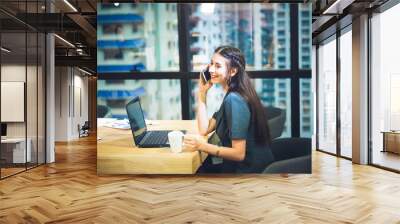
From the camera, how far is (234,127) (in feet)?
20.1

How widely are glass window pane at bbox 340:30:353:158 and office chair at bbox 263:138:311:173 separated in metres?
2.84

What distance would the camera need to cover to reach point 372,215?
399 centimetres

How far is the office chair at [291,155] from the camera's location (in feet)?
20.2

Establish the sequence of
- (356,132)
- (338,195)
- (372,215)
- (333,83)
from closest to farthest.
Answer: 1. (372,215)
2. (338,195)
3. (356,132)
4. (333,83)

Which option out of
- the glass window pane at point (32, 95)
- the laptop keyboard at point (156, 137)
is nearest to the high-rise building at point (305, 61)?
the laptop keyboard at point (156, 137)

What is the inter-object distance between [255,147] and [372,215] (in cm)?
242

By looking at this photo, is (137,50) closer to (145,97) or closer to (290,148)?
(145,97)

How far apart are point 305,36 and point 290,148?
6.09 ft

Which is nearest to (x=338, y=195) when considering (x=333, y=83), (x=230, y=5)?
(x=230, y=5)

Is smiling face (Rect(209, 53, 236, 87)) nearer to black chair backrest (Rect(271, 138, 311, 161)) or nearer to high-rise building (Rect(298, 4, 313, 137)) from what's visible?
high-rise building (Rect(298, 4, 313, 137))

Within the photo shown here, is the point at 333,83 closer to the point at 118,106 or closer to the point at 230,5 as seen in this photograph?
the point at 230,5

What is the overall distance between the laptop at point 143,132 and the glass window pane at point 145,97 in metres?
0.09

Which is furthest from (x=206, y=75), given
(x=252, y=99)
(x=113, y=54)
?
(x=113, y=54)

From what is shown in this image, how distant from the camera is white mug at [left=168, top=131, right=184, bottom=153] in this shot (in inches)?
243
